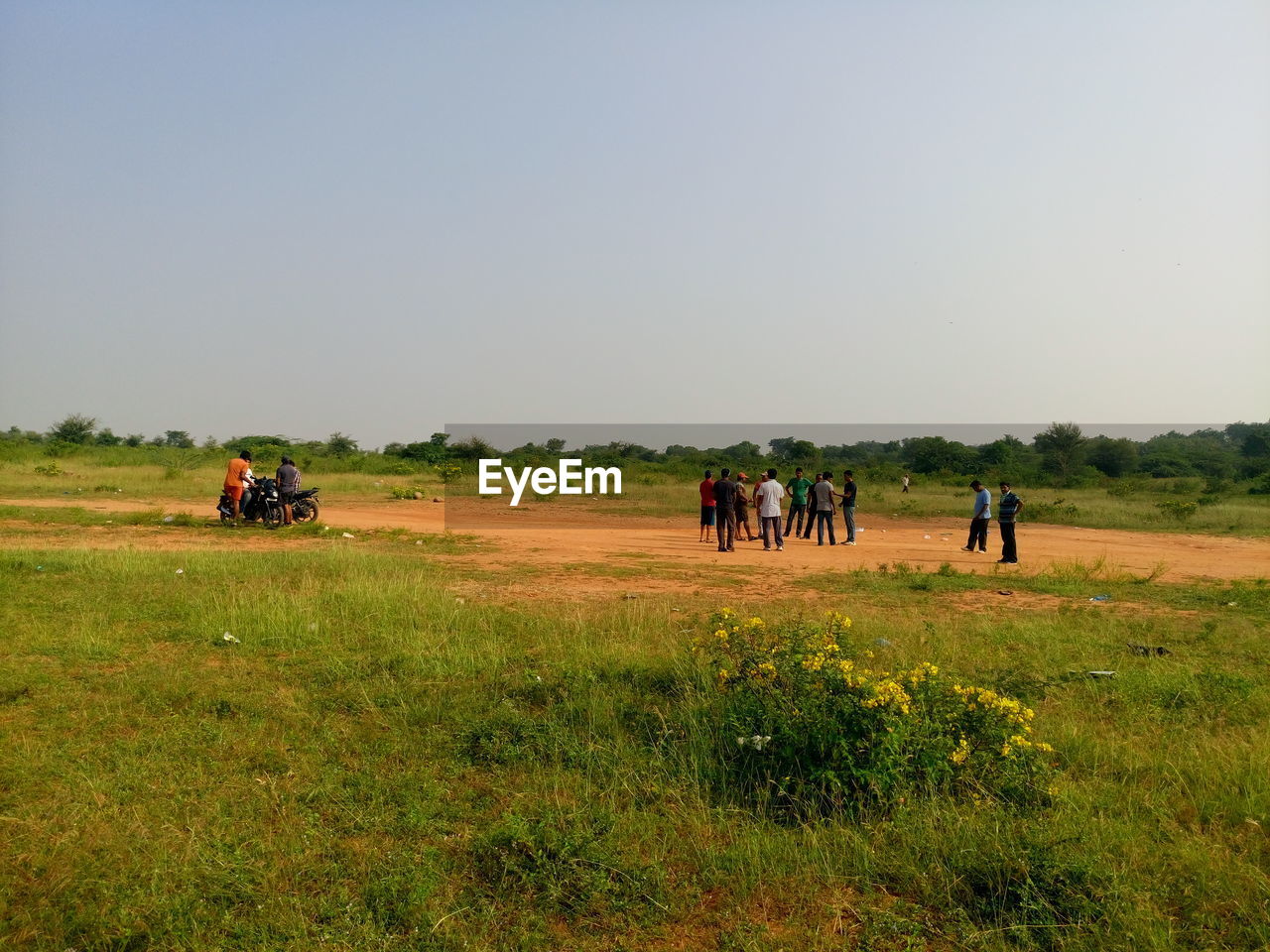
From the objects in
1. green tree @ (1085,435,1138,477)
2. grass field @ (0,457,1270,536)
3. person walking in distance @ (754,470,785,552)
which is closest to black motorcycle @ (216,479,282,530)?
grass field @ (0,457,1270,536)

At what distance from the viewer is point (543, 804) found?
467 cm

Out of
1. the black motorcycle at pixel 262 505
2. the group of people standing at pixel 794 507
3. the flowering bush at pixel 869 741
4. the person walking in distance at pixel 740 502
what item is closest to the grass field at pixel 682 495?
the black motorcycle at pixel 262 505

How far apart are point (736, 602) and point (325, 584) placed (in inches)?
187

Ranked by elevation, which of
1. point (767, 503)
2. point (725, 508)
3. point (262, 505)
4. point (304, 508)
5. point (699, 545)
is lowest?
point (699, 545)

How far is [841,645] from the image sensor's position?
6.45 metres

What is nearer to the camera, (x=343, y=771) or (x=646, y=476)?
(x=343, y=771)

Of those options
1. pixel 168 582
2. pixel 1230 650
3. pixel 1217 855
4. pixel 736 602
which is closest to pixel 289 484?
pixel 168 582

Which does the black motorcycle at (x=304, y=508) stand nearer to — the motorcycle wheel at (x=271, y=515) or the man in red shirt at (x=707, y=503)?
the motorcycle wheel at (x=271, y=515)

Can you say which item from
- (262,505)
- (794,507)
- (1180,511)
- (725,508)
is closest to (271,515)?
(262,505)

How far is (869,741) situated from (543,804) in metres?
1.77

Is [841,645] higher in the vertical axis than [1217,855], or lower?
higher

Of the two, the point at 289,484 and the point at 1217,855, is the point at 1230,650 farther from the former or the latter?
the point at 289,484

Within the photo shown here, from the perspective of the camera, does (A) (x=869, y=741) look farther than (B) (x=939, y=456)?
No

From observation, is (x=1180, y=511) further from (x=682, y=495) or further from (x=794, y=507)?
(x=682, y=495)
